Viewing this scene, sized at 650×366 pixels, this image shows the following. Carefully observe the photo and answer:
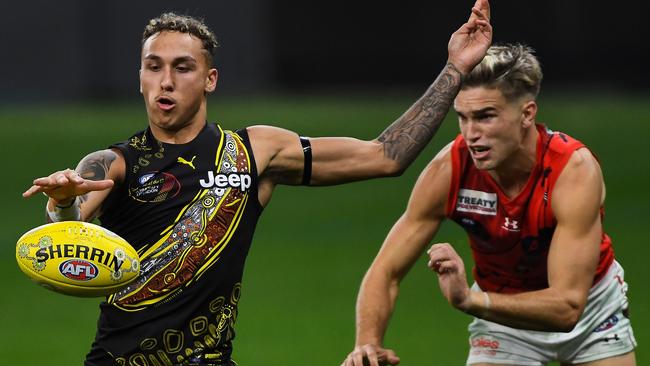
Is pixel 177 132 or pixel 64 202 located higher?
pixel 177 132

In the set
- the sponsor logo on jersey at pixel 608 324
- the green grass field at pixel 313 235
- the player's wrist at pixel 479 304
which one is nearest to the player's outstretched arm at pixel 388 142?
the player's wrist at pixel 479 304

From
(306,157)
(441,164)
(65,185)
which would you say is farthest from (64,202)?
(441,164)

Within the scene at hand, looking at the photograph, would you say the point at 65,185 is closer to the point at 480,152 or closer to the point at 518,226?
the point at 480,152

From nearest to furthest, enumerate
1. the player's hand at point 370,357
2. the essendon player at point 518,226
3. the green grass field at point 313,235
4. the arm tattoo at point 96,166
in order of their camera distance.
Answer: the arm tattoo at point 96,166, the player's hand at point 370,357, the essendon player at point 518,226, the green grass field at point 313,235

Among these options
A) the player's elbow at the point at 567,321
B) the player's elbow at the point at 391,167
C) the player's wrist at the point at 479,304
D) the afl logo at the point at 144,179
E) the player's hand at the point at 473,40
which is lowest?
Answer: the player's elbow at the point at 567,321

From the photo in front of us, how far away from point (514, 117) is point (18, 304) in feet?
23.6

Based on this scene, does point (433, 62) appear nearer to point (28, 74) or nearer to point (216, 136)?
point (28, 74)

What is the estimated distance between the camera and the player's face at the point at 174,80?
20.4ft

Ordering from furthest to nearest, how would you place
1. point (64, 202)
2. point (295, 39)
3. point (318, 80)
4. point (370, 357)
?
point (318, 80) → point (295, 39) → point (370, 357) → point (64, 202)

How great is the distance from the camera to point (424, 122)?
658cm

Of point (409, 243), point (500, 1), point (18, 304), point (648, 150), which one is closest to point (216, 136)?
point (409, 243)

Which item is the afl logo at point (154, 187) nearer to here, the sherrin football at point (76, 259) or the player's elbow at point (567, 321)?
the sherrin football at point (76, 259)

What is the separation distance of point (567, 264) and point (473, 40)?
1.23 meters

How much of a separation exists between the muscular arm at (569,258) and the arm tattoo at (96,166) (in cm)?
194
